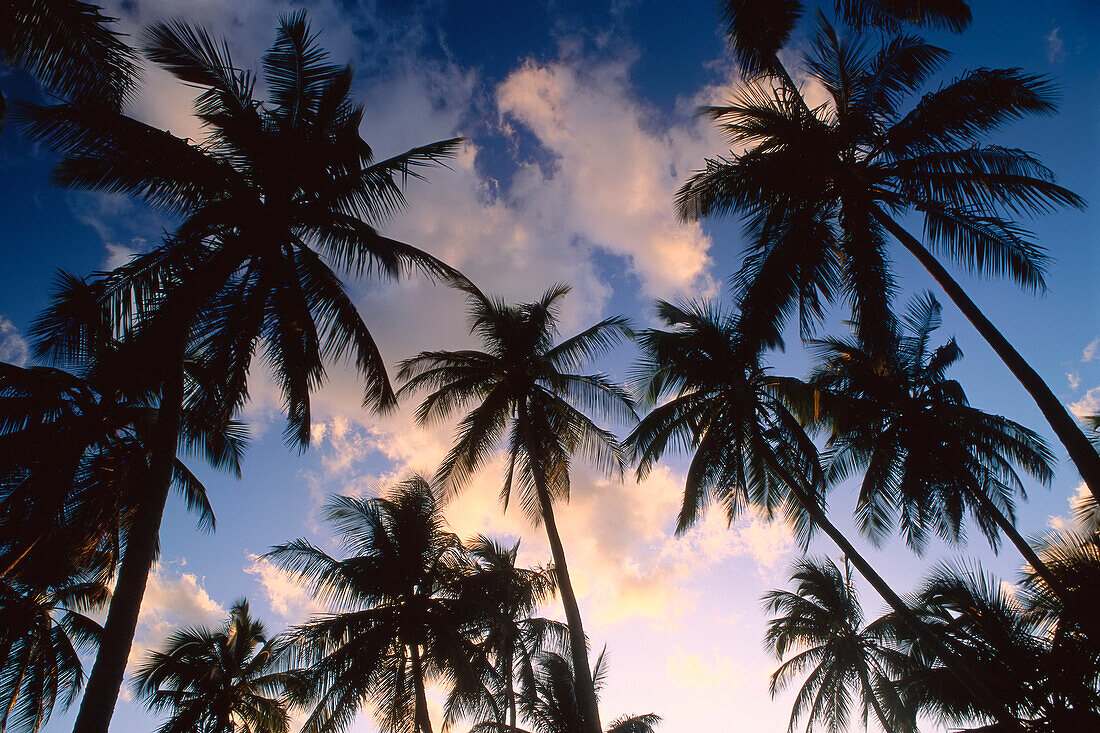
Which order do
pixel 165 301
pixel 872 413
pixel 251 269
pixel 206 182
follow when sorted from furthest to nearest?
pixel 872 413, pixel 251 269, pixel 206 182, pixel 165 301

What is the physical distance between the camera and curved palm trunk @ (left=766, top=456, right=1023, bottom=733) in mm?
10280

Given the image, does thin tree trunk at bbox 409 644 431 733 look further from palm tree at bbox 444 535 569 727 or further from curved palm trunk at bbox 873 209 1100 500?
curved palm trunk at bbox 873 209 1100 500

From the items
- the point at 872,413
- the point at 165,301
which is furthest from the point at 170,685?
the point at 872,413

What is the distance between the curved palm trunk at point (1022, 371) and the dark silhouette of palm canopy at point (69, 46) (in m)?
11.6

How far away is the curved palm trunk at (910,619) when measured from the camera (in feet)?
33.7

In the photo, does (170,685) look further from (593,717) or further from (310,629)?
(593,717)

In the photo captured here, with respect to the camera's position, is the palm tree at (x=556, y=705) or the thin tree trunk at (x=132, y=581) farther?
the palm tree at (x=556, y=705)

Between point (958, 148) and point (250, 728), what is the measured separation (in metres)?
26.8

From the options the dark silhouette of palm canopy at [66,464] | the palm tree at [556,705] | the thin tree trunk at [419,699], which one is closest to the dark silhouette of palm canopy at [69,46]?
the dark silhouette of palm canopy at [66,464]

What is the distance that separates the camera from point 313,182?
969 centimetres

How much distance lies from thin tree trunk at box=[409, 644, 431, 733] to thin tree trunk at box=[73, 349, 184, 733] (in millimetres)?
8674

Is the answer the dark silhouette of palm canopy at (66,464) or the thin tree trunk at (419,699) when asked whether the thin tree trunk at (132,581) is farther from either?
the thin tree trunk at (419,699)

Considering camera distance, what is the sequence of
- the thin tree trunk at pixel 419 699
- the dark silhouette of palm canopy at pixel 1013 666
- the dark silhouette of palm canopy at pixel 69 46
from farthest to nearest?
the thin tree trunk at pixel 419 699 → the dark silhouette of palm canopy at pixel 1013 666 → the dark silhouette of palm canopy at pixel 69 46

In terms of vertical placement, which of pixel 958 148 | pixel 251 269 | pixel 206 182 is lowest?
pixel 251 269
